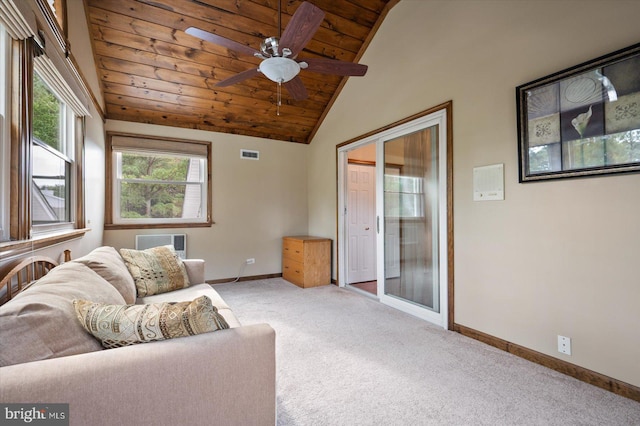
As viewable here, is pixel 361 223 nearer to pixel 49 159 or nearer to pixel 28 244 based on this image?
pixel 49 159

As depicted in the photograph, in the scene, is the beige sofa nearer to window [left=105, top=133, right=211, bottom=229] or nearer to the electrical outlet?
the electrical outlet

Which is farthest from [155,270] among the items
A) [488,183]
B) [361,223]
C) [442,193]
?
[361,223]

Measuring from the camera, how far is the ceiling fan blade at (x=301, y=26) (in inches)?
71.7

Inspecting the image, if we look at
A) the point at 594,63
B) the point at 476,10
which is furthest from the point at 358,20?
the point at 594,63

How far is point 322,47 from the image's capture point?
12.8ft

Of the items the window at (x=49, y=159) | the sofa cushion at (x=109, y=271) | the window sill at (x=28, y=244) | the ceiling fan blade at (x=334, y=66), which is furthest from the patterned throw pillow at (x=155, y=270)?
the ceiling fan blade at (x=334, y=66)

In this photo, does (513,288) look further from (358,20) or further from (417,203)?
(358,20)

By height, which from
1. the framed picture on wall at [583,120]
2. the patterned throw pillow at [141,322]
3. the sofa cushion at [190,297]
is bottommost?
the sofa cushion at [190,297]

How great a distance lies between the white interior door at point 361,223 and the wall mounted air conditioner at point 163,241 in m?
2.50

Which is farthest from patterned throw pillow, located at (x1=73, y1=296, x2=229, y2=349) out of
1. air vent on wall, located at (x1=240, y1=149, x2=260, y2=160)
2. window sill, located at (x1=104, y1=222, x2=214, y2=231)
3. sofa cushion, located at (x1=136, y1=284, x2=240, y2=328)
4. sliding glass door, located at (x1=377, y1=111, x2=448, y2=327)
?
air vent on wall, located at (x1=240, y1=149, x2=260, y2=160)

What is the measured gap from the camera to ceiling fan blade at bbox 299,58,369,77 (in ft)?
7.74

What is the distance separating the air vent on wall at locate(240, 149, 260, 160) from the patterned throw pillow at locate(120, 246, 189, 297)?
257 cm

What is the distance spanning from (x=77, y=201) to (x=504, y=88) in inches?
152

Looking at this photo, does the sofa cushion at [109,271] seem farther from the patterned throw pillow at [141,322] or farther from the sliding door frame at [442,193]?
the sliding door frame at [442,193]
